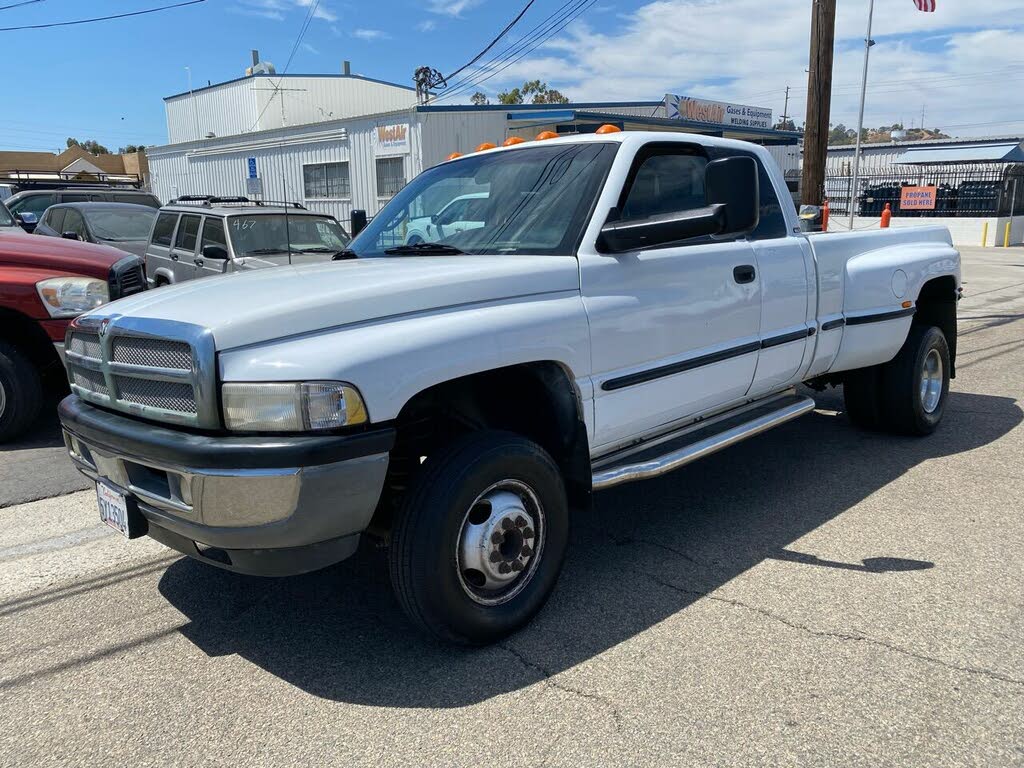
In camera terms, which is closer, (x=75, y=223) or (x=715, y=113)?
(x=75, y=223)

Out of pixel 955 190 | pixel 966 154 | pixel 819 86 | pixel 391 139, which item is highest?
pixel 966 154

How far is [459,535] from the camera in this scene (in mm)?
2949

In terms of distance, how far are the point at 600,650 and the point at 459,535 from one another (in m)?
0.71

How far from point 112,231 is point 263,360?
11208mm

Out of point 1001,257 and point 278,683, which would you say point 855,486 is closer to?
point 278,683

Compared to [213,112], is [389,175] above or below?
below

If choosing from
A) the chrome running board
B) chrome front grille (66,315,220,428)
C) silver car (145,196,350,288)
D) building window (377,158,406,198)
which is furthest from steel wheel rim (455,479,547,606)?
building window (377,158,406,198)

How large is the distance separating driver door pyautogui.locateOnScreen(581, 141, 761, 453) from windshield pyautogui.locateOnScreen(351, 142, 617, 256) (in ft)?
0.66

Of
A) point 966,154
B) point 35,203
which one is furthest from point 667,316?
point 966,154

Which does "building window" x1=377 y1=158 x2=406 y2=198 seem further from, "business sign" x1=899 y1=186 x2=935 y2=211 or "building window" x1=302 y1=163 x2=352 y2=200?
"business sign" x1=899 y1=186 x2=935 y2=211

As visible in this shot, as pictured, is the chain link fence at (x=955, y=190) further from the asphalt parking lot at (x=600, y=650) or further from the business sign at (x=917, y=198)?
the asphalt parking lot at (x=600, y=650)

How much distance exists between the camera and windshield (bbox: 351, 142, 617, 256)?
357 cm

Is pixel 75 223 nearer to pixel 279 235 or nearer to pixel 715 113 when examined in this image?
pixel 279 235

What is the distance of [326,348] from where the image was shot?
8.64 feet
